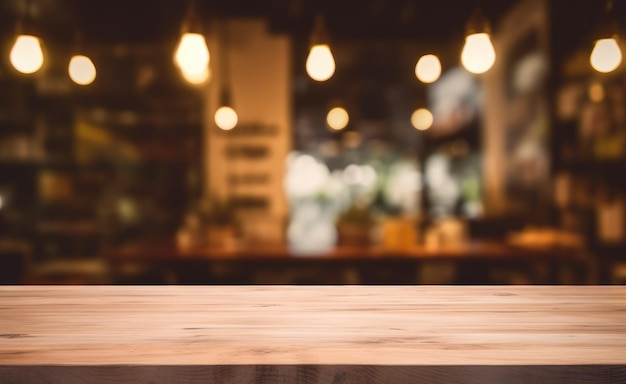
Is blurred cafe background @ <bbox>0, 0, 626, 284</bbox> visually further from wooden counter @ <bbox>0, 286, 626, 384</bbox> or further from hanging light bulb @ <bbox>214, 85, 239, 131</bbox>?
wooden counter @ <bbox>0, 286, 626, 384</bbox>

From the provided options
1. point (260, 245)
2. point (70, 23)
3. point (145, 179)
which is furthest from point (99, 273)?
point (70, 23)

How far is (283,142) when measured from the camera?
6.57 m

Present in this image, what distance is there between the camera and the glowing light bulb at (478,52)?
2.88 metres

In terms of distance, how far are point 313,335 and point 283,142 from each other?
5807 millimetres

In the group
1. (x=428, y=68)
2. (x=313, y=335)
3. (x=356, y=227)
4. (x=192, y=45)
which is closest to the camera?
(x=313, y=335)

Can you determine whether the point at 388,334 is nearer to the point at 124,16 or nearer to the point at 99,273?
the point at 99,273

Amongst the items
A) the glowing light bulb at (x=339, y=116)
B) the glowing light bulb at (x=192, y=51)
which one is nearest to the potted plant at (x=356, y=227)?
the glowing light bulb at (x=339, y=116)

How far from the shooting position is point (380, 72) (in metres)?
8.02

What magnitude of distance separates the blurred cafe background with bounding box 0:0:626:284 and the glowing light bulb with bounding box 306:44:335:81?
0.01 metres

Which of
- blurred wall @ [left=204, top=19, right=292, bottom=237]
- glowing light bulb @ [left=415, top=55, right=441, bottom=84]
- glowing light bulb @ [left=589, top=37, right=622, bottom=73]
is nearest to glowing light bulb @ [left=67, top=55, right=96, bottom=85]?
glowing light bulb @ [left=415, top=55, right=441, bottom=84]

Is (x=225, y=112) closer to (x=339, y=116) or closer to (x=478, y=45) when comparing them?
(x=339, y=116)

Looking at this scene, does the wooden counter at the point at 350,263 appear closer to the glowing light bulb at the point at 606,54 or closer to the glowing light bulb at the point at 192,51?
the glowing light bulb at the point at 606,54

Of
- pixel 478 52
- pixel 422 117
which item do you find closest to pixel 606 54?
pixel 478 52

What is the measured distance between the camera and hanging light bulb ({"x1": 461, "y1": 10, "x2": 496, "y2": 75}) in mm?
2840
